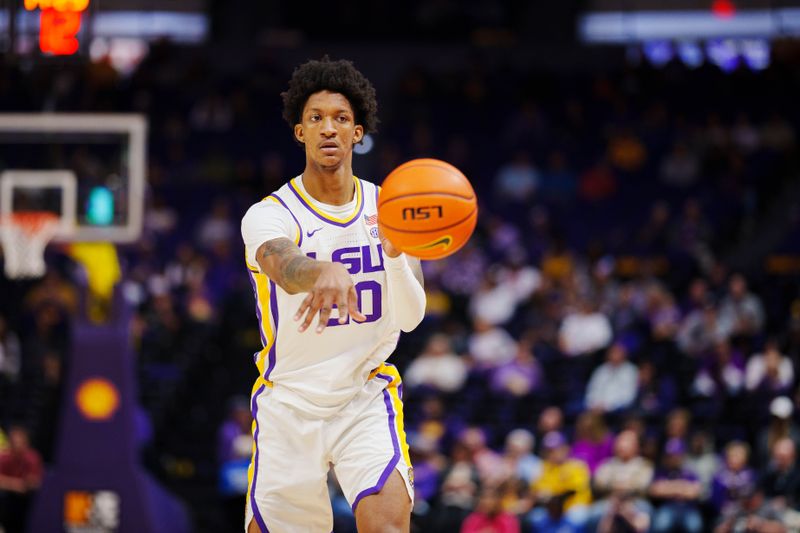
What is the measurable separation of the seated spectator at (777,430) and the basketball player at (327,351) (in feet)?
22.2

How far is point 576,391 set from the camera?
1339 centimetres

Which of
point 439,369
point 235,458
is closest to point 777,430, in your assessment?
point 439,369

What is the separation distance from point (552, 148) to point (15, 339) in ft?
28.9

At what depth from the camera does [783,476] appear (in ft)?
35.5

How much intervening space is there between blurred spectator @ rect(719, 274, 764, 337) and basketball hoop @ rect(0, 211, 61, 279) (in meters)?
7.50

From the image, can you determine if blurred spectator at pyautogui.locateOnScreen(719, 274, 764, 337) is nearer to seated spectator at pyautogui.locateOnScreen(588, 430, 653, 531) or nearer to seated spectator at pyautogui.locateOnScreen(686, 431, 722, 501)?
seated spectator at pyautogui.locateOnScreen(686, 431, 722, 501)

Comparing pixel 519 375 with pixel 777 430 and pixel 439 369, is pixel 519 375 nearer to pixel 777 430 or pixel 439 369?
pixel 439 369

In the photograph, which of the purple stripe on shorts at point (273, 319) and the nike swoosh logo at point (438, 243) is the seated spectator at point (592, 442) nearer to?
the purple stripe on shorts at point (273, 319)

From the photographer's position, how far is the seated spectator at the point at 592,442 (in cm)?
1195

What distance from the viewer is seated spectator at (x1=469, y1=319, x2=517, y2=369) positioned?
14.1 m

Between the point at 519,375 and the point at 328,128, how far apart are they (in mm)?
8579

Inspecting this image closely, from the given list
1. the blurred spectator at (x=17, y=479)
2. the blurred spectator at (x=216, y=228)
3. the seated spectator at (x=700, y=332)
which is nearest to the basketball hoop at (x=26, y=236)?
the blurred spectator at (x=17, y=479)

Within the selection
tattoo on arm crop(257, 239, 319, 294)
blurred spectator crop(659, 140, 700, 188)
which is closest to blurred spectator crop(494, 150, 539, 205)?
blurred spectator crop(659, 140, 700, 188)

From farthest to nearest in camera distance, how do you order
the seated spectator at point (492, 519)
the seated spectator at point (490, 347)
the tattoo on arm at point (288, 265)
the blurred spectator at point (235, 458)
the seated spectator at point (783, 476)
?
the seated spectator at point (490, 347), the blurred spectator at point (235, 458), the seated spectator at point (492, 519), the seated spectator at point (783, 476), the tattoo on arm at point (288, 265)
